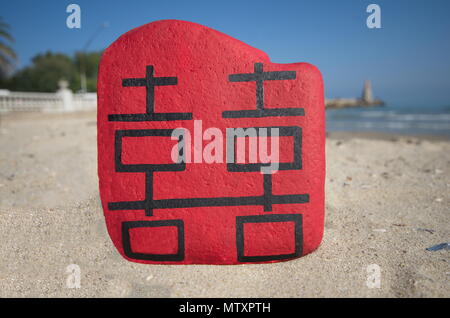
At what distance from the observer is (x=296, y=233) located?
6.47 ft

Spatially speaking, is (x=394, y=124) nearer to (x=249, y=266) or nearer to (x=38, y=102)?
(x=249, y=266)

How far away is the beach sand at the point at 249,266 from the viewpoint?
5.77ft

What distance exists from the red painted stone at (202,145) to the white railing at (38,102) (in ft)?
53.9

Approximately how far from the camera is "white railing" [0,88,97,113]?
52.3ft

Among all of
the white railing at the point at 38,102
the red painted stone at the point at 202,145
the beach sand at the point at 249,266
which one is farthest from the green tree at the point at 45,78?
the red painted stone at the point at 202,145

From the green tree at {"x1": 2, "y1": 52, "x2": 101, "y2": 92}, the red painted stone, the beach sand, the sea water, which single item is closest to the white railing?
the green tree at {"x1": 2, "y1": 52, "x2": 101, "y2": 92}

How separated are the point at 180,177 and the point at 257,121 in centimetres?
53

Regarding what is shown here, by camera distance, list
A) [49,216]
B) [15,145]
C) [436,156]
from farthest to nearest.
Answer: [15,145] → [436,156] → [49,216]

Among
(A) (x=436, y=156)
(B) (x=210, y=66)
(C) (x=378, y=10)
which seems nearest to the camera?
(B) (x=210, y=66)

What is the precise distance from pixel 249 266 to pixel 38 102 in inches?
749

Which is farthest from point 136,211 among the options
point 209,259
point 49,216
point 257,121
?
point 49,216

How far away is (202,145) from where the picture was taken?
6.26ft

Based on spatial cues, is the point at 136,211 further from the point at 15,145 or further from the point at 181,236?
the point at 15,145

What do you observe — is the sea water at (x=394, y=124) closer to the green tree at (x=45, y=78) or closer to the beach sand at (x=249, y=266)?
the beach sand at (x=249, y=266)
